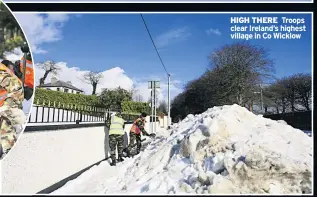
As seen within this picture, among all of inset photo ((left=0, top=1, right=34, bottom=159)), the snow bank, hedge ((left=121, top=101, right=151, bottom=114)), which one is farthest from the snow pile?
hedge ((left=121, top=101, right=151, bottom=114))

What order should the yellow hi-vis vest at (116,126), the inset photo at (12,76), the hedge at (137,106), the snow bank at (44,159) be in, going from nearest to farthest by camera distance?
the inset photo at (12,76), the snow bank at (44,159), the yellow hi-vis vest at (116,126), the hedge at (137,106)

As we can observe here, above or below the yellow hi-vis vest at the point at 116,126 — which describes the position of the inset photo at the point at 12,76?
above

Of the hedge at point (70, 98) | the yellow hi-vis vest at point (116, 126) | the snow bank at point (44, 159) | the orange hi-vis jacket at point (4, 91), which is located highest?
the hedge at point (70, 98)

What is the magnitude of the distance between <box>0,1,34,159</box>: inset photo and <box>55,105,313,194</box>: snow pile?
2247 millimetres

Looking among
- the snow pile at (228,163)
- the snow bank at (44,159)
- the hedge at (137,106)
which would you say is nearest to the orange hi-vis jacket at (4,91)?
the snow bank at (44,159)

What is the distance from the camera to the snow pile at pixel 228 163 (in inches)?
190

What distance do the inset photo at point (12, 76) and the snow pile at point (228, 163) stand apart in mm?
2247

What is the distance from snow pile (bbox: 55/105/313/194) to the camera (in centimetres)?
483

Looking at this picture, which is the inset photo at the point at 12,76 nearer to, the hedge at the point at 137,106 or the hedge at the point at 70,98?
the hedge at the point at 70,98

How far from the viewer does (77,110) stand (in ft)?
27.0

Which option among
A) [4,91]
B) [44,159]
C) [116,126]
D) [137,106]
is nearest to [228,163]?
[44,159]

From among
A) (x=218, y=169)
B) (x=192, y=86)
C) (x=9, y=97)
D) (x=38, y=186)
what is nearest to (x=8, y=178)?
(x=38, y=186)

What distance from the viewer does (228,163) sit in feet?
16.8

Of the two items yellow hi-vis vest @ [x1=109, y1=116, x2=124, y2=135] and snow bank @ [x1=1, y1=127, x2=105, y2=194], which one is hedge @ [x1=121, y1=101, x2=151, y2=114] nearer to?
yellow hi-vis vest @ [x1=109, y1=116, x2=124, y2=135]
